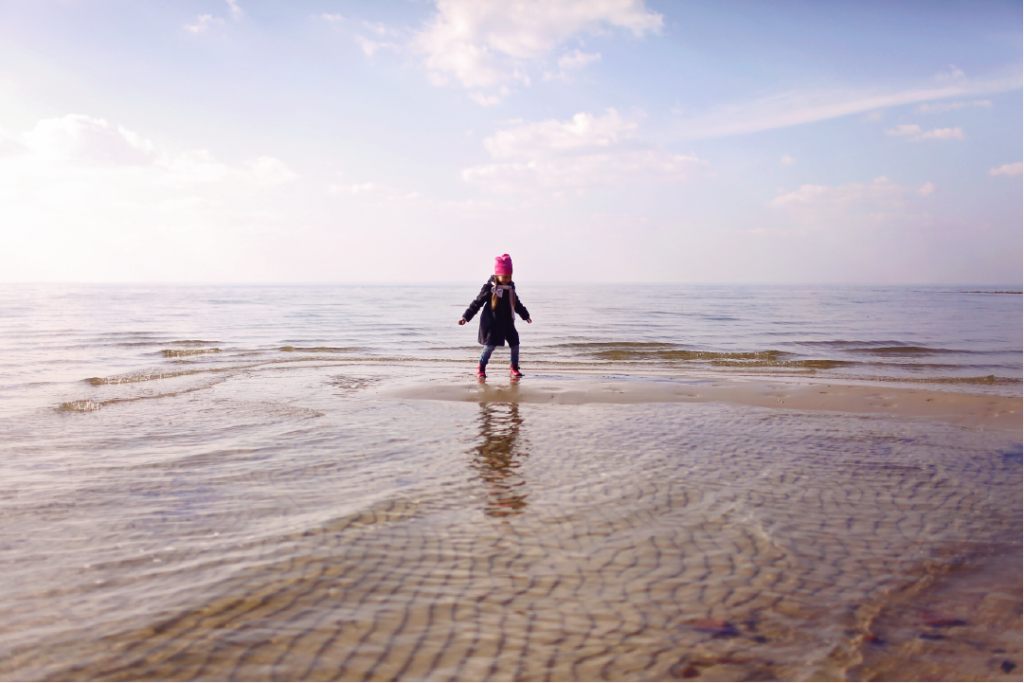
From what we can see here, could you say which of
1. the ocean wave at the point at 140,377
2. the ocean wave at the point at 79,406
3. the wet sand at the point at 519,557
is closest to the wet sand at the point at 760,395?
the wet sand at the point at 519,557

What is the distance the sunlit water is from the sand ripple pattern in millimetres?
20

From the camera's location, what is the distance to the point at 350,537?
432 cm

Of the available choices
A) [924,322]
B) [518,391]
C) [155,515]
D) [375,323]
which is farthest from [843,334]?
[155,515]

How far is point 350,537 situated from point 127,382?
39.7 feet

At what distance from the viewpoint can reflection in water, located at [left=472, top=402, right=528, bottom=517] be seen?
5.11 metres

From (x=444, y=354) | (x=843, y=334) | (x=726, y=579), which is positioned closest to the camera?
(x=726, y=579)

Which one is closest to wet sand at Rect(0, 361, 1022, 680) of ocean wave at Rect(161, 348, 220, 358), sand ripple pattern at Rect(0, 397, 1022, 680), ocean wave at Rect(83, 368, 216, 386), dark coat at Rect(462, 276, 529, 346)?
sand ripple pattern at Rect(0, 397, 1022, 680)

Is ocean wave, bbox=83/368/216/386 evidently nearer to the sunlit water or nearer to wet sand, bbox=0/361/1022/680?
the sunlit water

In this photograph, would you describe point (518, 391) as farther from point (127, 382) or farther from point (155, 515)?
point (127, 382)

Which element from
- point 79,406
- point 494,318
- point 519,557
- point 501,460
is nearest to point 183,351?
point 79,406

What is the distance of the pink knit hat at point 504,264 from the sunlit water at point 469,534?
3.80 meters

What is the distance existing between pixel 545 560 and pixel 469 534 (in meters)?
0.71

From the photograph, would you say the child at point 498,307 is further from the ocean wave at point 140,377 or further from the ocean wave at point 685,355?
the ocean wave at point 685,355

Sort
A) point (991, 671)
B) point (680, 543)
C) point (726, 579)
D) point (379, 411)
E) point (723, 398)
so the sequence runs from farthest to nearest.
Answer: point (723, 398), point (379, 411), point (680, 543), point (726, 579), point (991, 671)
